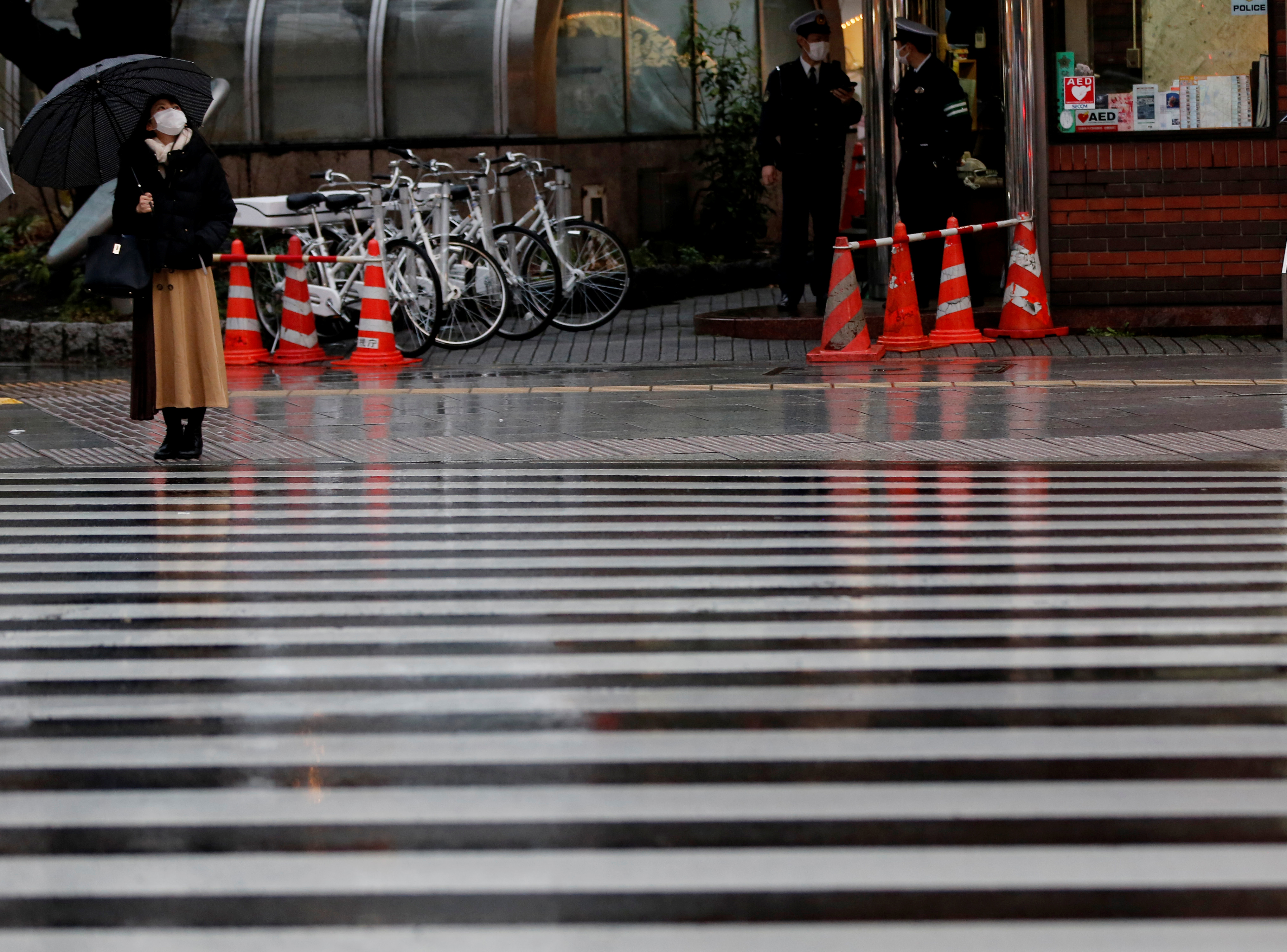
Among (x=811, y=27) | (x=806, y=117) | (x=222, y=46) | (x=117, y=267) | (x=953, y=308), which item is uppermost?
(x=222, y=46)

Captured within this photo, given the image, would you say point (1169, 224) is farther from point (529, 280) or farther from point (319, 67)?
point (319, 67)

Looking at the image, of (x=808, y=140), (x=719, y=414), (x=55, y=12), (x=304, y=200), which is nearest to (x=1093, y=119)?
(x=808, y=140)

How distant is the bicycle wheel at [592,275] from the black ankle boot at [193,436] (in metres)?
5.46

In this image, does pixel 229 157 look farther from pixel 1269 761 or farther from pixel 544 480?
pixel 1269 761

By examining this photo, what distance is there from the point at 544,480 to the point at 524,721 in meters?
3.62

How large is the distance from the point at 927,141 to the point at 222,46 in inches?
314

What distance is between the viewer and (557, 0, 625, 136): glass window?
1792 centimetres

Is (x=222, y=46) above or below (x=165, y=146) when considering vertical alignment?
above


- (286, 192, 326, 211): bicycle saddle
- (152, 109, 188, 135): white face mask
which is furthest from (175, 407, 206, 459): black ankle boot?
(286, 192, 326, 211): bicycle saddle

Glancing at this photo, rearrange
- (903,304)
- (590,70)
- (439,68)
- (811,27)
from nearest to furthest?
(903,304)
(811,27)
(439,68)
(590,70)

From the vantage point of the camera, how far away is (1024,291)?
12547 millimetres

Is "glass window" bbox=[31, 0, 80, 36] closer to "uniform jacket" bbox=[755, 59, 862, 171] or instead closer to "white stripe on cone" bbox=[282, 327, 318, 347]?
"white stripe on cone" bbox=[282, 327, 318, 347]

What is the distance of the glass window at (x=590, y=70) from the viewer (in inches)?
706

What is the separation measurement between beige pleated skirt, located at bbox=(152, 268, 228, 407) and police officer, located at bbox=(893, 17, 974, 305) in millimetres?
5579
